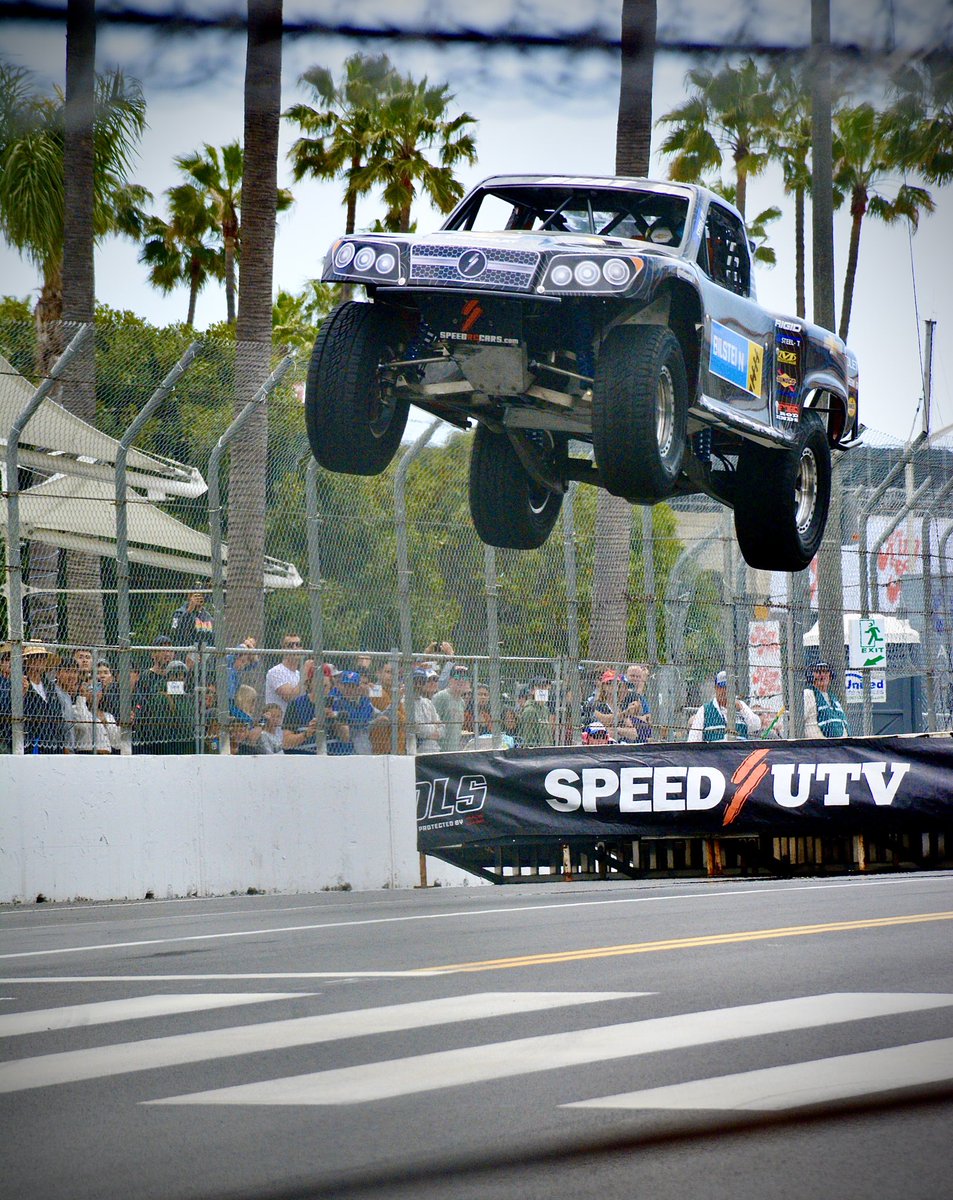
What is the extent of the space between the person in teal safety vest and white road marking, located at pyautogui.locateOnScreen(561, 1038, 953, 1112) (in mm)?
12865

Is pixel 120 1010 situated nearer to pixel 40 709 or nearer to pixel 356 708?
pixel 40 709

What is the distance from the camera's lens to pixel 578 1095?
4.83m

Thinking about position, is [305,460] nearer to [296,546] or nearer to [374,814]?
[296,546]

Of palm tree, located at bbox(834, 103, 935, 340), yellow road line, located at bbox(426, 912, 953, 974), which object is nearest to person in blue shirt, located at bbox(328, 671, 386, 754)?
yellow road line, located at bbox(426, 912, 953, 974)

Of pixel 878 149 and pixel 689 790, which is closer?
pixel 878 149

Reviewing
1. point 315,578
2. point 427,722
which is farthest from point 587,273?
point 427,722

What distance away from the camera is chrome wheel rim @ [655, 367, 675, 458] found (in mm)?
10523

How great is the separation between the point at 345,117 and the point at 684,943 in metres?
7.11

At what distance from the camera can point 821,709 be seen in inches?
708

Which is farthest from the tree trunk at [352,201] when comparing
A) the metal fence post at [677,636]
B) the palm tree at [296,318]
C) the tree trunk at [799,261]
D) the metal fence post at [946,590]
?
the palm tree at [296,318]

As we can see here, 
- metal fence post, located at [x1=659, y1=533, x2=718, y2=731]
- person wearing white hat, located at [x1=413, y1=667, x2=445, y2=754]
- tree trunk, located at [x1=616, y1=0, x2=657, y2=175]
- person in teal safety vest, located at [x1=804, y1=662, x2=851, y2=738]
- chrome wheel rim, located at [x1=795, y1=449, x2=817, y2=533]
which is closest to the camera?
tree trunk, located at [x1=616, y1=0, x2=657, y2=175]

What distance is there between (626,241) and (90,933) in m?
5.32

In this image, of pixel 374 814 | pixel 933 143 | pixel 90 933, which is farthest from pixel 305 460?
pixel 933 143

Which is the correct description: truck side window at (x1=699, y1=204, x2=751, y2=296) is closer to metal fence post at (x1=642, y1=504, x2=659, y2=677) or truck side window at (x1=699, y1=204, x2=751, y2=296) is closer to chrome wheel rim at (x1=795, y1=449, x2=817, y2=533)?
chrome wheel rim at (x1=795, y1=449, x2=817, y2=533)
